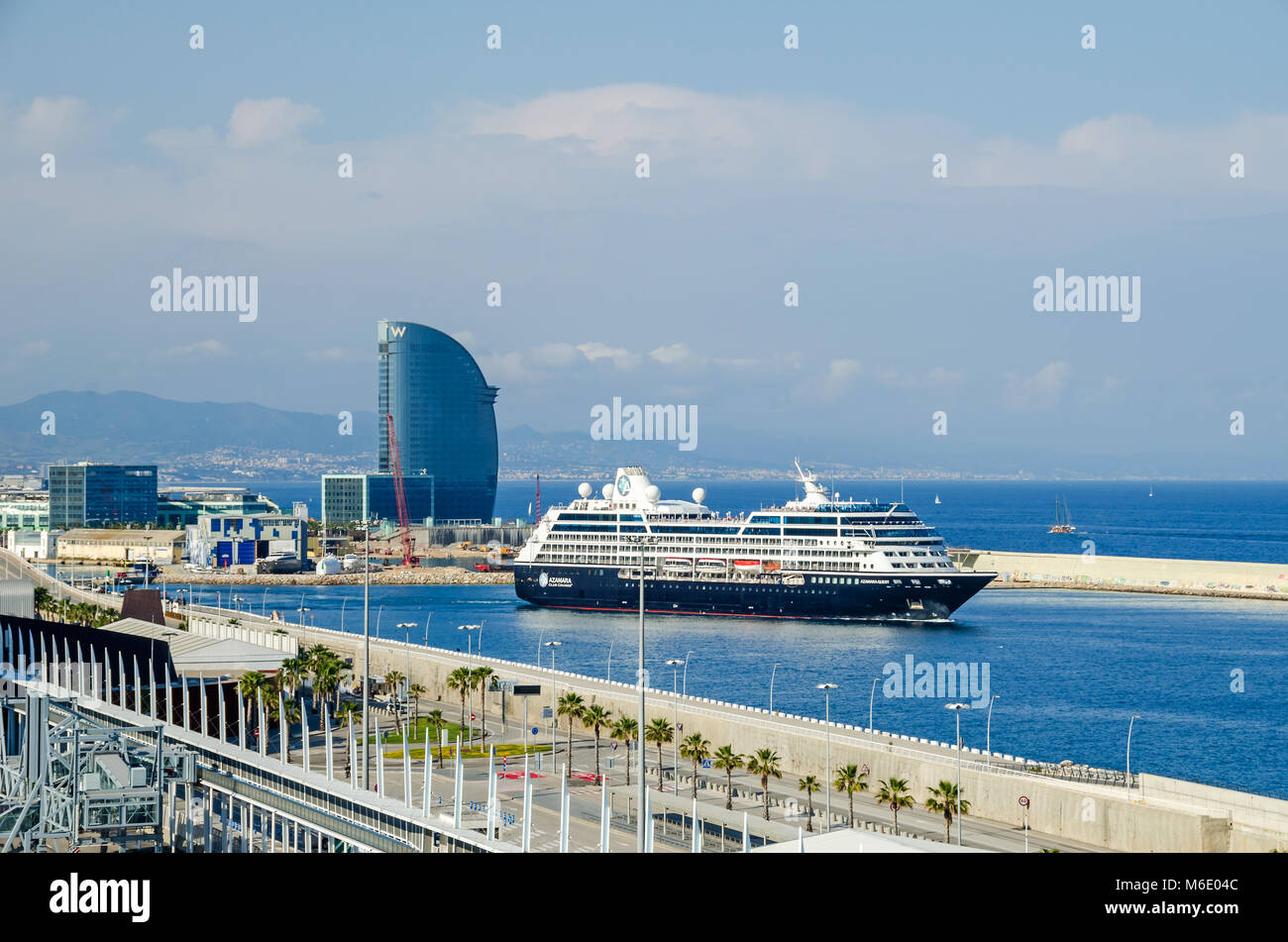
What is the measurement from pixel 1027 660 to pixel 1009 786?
3557 cm

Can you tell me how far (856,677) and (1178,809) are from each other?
32.6 metres

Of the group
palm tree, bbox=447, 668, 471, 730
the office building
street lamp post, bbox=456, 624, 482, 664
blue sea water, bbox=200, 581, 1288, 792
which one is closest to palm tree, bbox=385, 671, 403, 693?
palm tree, bbox=447, 668, 471, 730

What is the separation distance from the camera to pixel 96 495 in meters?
165

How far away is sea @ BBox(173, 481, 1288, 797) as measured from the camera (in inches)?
1845

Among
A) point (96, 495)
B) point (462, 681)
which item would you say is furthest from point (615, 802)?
point (96, 495)

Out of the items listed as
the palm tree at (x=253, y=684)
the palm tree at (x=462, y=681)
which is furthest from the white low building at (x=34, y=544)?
the palm tree at (x=253, y=684)

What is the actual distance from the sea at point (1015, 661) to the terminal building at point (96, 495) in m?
58.7

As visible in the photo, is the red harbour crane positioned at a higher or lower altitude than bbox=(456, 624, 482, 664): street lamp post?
higher


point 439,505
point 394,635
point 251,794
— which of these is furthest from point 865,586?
point 439,505

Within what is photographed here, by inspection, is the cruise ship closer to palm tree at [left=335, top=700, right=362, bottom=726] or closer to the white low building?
palm tree at [left=335, top=700, right=362, bottom=726]

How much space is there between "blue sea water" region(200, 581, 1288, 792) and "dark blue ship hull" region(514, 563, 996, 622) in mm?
1131

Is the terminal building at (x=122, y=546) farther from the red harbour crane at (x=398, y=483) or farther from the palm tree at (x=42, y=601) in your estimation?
the palm tree at (x=42, y=601)

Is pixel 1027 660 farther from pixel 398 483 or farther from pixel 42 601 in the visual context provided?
pixel 398 483
